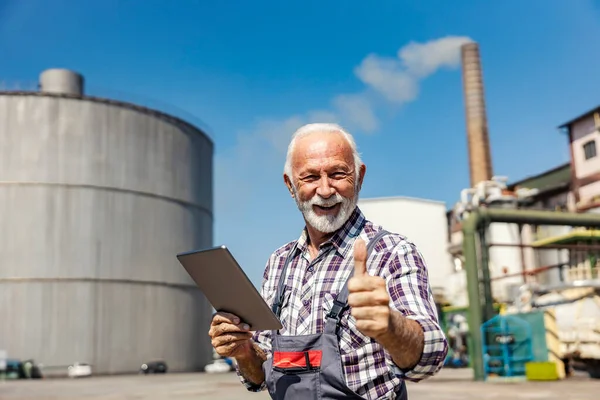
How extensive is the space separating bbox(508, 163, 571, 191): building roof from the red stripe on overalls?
34.1m

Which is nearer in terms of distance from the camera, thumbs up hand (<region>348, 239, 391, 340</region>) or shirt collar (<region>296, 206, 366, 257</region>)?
thumbs up hand (<region>348, 239, 391, 340</region>)

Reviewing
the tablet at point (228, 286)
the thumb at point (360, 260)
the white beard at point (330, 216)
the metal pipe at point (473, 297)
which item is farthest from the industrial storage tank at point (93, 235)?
the thumb at point (360, 260)

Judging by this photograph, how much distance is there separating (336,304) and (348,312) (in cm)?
5

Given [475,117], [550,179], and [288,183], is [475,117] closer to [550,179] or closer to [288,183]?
[550,179]

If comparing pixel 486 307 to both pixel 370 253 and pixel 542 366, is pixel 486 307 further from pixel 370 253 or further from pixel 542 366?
pixel 370 253

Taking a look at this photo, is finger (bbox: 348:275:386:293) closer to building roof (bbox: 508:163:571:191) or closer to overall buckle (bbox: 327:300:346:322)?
overall buckle (bbox: 327:300:346:322)

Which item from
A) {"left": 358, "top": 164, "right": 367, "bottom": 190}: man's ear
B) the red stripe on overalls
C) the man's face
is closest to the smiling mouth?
the man's face

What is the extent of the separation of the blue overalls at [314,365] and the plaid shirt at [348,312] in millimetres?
32

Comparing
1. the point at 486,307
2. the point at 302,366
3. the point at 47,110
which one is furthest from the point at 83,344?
the point at 302,366

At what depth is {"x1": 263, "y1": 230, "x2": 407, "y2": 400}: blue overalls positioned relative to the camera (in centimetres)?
208

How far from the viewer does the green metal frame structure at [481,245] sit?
15.9 metres

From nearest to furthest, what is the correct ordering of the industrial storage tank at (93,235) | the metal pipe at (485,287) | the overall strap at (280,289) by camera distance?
the overall strap at (280,289) < the metal pipe at (485,287) < the industrial storage tank at (93,235)

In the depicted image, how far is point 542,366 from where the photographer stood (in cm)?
1588

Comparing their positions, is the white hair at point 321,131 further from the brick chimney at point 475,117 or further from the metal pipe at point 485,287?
the brick chimney at point 475,117
